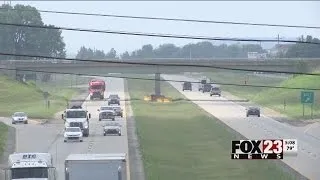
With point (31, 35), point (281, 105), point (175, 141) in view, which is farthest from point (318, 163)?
point (31, 35)

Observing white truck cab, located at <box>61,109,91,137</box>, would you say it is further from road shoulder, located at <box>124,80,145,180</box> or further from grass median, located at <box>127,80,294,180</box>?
grass median, located at <box>127,80,294,180</box>

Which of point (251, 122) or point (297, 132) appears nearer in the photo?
point (297, 132)

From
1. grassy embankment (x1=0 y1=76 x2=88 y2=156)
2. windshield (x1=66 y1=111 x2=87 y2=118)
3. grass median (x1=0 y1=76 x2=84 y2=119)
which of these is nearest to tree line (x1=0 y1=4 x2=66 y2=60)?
grassy embankment (x1=0 y1=76 x2=88 y2=156)

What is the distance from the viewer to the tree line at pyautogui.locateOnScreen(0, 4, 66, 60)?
134000mm

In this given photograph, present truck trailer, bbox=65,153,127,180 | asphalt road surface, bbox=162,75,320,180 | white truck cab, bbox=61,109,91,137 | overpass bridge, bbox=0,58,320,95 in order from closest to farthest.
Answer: truck trailer, bbox=65,153,127,180
asphalt road surface, bbox=162,75,320,180
white truck cab, bbox=61,109,91,137
overpass bridge, bbox=0,58,320,95

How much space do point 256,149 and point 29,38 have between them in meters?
129

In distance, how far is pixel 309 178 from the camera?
3722 cm

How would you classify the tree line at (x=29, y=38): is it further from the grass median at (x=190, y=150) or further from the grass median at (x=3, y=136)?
the grass median at (x=3, y=136)

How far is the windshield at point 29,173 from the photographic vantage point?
31781mm

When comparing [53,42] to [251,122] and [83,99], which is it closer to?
[83,99]

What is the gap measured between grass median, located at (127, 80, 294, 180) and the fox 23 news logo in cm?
1007

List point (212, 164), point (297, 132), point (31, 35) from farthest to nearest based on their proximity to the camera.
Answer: point (31, 35) < point (297, 132) < point (212, 164)

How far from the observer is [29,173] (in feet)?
104

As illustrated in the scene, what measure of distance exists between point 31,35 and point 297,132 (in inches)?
3545
